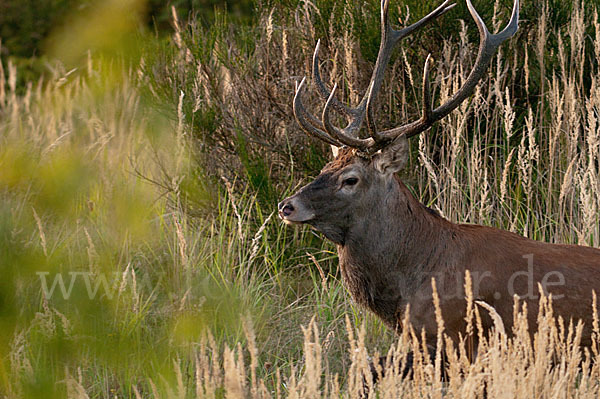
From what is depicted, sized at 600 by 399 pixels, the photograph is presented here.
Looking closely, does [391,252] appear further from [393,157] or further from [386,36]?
[386,36]

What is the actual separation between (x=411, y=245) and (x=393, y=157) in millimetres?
423

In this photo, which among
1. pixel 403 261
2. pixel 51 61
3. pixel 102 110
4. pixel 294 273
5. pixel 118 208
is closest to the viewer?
pixel 51 61

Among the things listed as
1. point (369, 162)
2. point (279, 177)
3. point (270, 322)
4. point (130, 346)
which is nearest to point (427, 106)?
point (369, 162)

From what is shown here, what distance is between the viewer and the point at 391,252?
147 inches

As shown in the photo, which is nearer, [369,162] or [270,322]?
[369,162]

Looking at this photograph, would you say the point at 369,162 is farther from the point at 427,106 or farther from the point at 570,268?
the point at 570,268

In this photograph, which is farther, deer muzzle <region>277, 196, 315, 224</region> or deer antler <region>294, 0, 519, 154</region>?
deer antler <region>294, 0, 519, 154</region>

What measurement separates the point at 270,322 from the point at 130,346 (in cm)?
332

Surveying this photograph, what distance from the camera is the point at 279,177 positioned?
18.0 feet

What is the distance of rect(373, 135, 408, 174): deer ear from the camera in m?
3.76

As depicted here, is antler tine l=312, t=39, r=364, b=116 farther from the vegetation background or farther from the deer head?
the vegetation background

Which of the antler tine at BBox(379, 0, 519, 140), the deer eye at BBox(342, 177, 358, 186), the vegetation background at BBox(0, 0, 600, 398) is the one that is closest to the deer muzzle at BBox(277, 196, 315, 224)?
the deer eye at BBox(342, 177, 358, 186)

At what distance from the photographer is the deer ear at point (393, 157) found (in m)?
3.76

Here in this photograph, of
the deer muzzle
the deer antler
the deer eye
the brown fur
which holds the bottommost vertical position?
the brown fur
